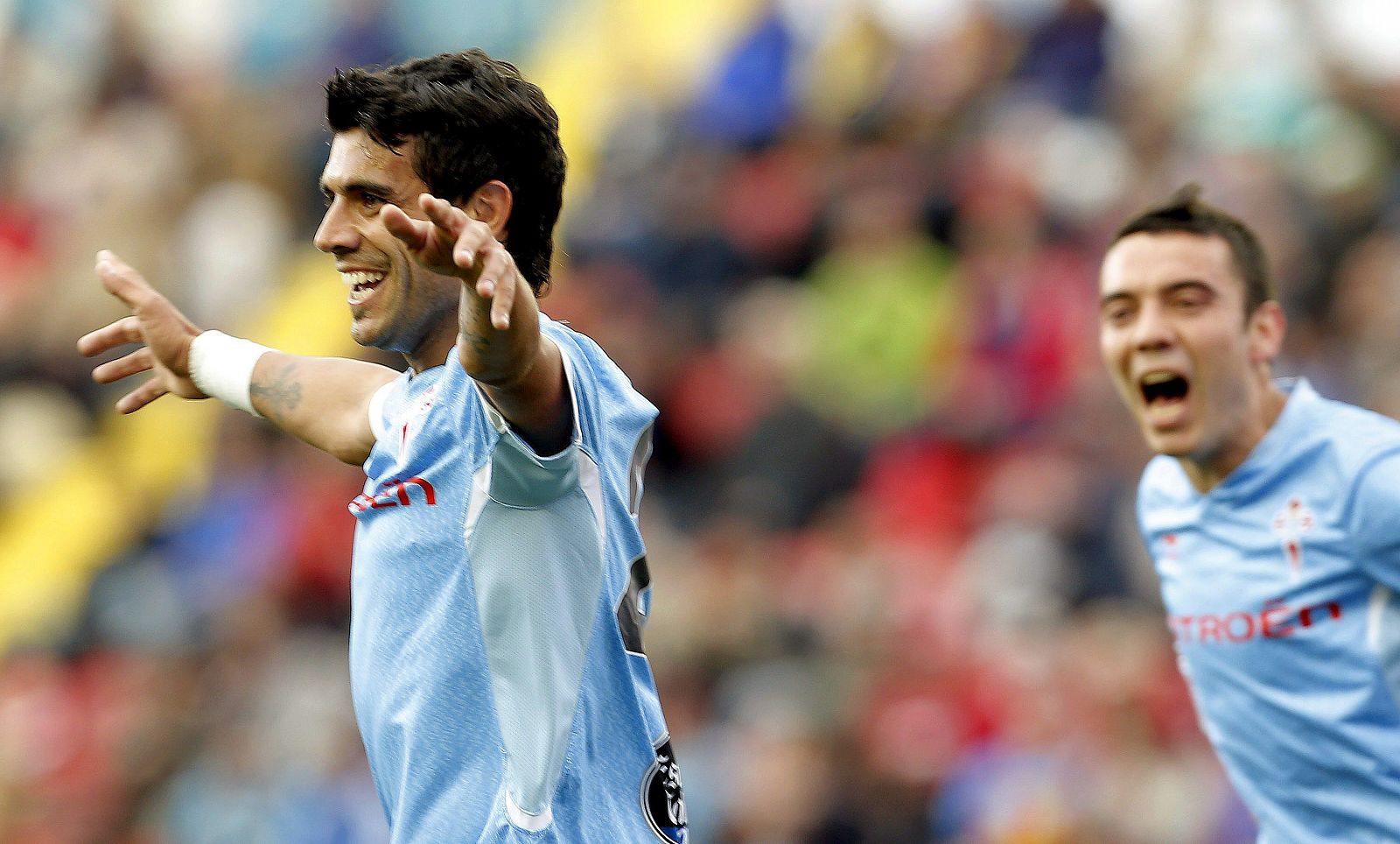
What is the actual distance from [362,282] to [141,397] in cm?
75

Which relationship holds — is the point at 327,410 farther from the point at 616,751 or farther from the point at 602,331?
the point at 602,331

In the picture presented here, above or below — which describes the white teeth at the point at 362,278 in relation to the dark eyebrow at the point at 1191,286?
below

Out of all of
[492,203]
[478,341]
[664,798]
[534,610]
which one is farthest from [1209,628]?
[478,341]

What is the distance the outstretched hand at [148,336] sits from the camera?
13.4 ft

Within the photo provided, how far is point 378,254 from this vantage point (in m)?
3.50

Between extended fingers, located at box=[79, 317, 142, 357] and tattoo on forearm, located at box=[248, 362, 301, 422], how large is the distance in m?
0.27

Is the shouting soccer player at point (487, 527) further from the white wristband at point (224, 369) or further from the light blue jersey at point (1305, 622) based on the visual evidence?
the light blue jersey at point (1305, 622)

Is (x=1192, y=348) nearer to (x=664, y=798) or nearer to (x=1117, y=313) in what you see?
(x=1117, y=313)

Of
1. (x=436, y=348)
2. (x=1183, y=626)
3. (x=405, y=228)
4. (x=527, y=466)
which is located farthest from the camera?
(x=1183, y=626)

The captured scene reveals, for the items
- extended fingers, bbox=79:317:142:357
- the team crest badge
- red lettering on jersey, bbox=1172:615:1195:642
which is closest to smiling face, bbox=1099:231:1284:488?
the team crest badge

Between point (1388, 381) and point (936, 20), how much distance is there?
444 cm

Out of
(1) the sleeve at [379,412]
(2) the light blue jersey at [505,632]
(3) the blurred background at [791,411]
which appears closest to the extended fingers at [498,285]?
(2) the light blue jersey at [505,632]

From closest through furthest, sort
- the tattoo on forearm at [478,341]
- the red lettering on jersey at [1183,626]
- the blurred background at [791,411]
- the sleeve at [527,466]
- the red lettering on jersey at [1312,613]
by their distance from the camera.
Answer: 1. the tattoo on forearm at [478,341]
2. the sleeve at [527,466]
3. the red lettering on jersey at [1312,613]
4. the red lettering on jersey at [1183,626]
5. the blurred background at [791,411]

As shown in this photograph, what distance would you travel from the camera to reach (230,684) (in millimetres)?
9242
